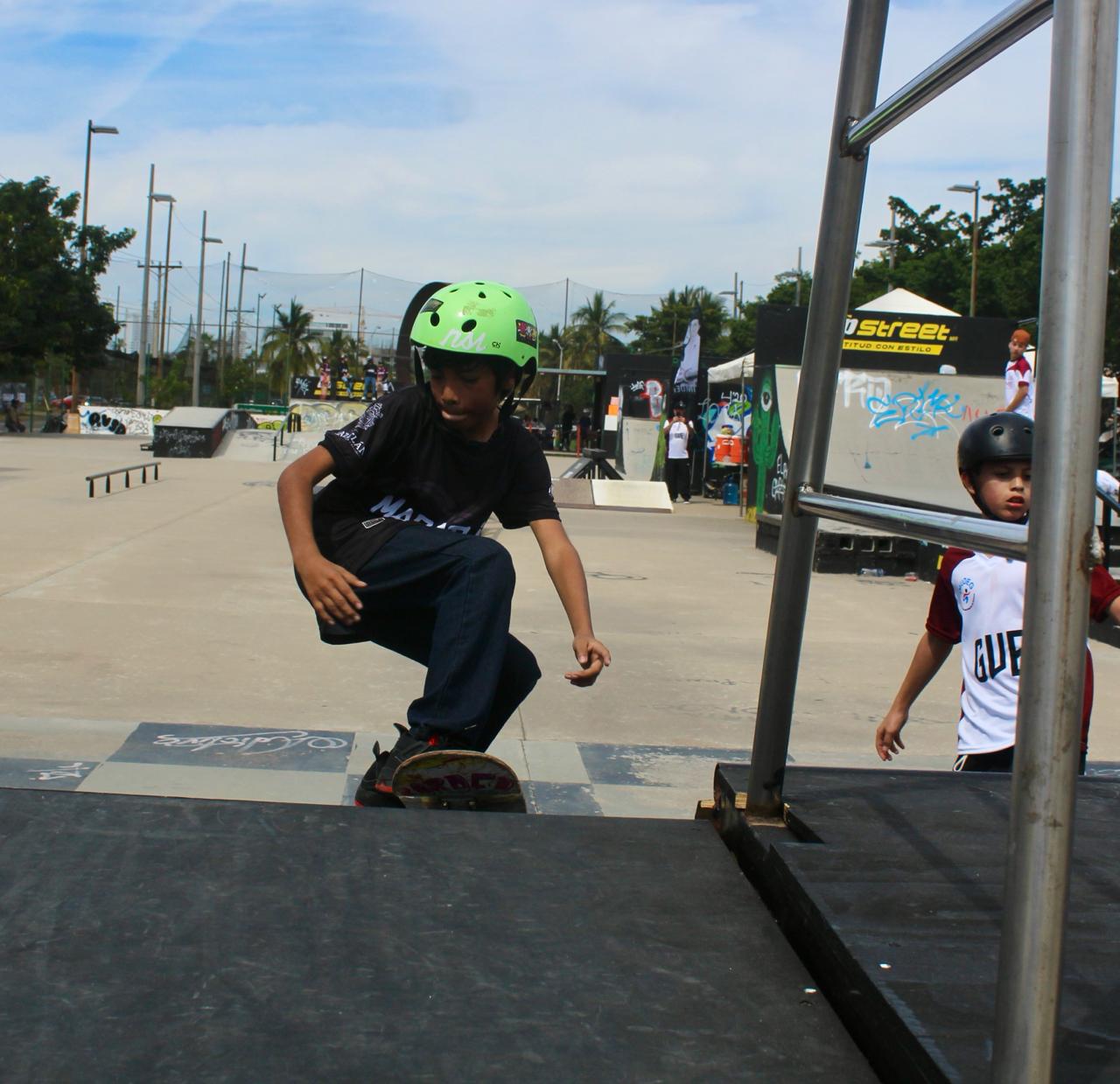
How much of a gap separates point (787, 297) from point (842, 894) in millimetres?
67875

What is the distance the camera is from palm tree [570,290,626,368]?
95562mm

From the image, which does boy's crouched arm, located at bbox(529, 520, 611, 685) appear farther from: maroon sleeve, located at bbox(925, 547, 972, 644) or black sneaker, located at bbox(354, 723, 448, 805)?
maroon sleeve, located at bbox(925, 547, 972, 644)

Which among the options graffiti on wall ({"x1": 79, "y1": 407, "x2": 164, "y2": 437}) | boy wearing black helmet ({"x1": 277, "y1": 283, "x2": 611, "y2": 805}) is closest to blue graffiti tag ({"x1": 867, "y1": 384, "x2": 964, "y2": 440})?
boy wearing black helmet ({"x1": 277, "y1": 283, "x2": 611, "y2": 805})

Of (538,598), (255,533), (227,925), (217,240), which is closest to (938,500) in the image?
(538,598)

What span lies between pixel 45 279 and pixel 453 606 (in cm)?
3774

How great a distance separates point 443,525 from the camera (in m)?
2.92

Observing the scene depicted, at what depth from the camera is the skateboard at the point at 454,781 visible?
8.59ft

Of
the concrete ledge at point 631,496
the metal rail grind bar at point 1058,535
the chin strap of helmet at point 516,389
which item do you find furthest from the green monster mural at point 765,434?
the metal rail grind bar at point 1058,535

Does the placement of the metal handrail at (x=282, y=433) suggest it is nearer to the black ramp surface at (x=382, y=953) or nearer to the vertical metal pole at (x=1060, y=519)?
the black ramp surface at (x=382, y=953)

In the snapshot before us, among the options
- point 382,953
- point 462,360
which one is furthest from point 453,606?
point 382,953

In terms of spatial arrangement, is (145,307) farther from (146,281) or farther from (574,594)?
(574,594)

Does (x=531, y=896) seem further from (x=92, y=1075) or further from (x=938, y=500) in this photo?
(x=938, y=500)

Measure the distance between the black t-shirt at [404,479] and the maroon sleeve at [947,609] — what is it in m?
1.11

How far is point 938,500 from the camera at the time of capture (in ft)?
37.3
